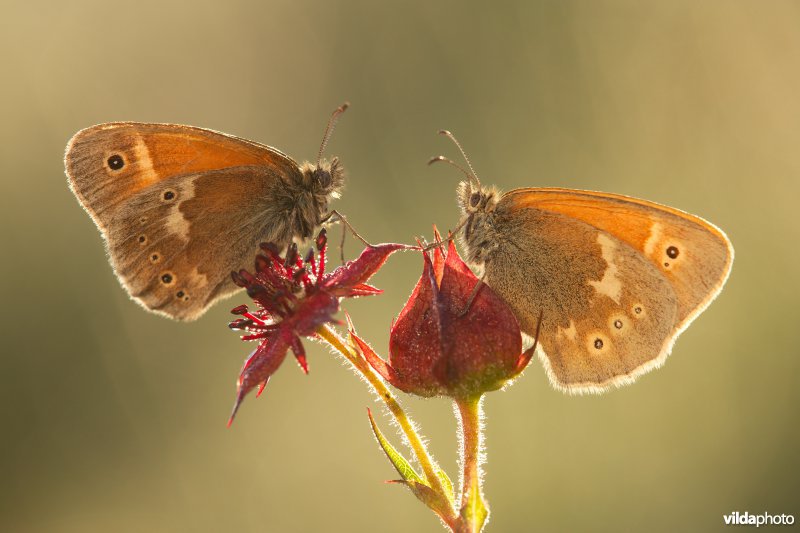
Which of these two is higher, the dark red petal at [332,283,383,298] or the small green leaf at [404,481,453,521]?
the dark red petal at [332,283,383,298]

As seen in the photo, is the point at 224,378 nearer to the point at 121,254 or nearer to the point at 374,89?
the point at 374,89

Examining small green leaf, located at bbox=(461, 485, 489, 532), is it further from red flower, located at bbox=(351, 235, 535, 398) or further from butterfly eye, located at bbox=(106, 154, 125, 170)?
butterfly eye, located at bbox=(106, 154, 125, 170)

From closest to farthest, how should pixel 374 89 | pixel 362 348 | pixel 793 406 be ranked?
pixel 362 348 < pixel 793 406 < pixel 374 89

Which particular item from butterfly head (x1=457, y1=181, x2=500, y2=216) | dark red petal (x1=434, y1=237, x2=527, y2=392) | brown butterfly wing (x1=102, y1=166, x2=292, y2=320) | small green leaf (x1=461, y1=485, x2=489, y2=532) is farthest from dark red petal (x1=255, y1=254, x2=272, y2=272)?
small green leaf (x1=461, y1=485, x2=489, y2=532)

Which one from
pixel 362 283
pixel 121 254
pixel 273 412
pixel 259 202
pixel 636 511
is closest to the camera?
pixel 362 283

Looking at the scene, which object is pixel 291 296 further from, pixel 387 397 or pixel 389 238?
pixel 389 238

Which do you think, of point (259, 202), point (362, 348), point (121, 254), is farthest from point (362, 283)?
point (121, 254)
